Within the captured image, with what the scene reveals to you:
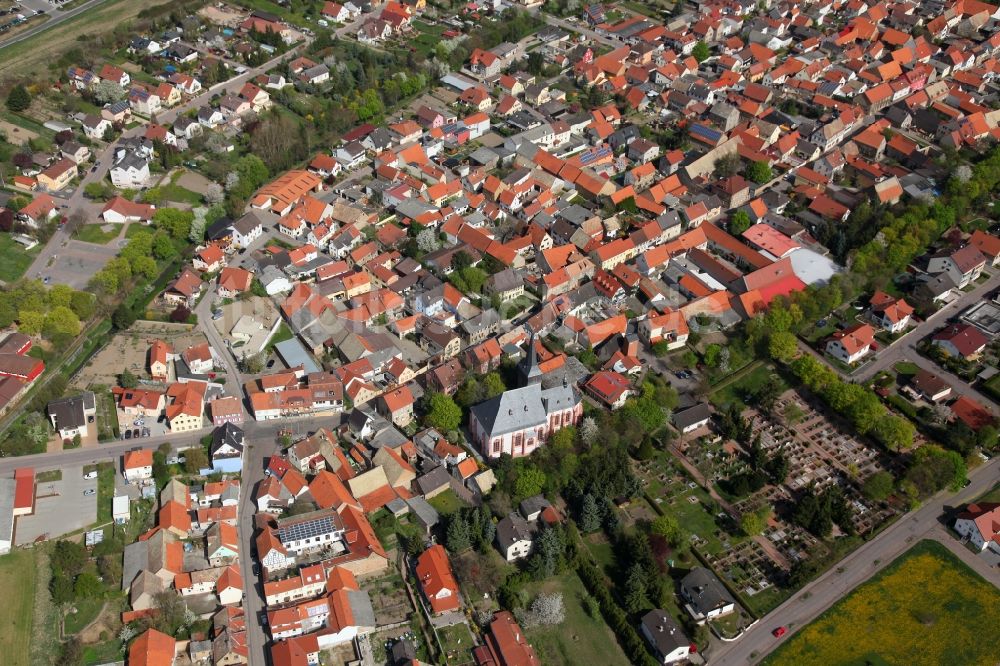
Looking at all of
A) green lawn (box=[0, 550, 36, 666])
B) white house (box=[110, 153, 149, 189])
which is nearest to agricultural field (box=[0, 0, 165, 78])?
white house (box=[110, 153, 149, 189])

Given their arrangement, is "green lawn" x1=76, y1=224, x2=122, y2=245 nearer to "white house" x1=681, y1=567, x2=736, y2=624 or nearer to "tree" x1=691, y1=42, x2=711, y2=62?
"white house" x1=681, y1=567, x2=736, y2=624

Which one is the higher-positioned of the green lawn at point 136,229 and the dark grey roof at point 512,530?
the green lawn at point 136,229

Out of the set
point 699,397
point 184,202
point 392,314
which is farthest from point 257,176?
point 699,397

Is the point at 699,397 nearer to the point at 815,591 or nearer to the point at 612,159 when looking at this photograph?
the point at 815,591

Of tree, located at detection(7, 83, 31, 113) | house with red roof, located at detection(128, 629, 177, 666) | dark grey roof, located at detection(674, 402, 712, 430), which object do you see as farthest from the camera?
tree, located at detection(7, 83, 31, 113)

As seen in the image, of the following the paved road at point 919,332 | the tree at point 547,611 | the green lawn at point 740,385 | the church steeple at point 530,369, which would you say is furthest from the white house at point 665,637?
the paved road at point 919,332

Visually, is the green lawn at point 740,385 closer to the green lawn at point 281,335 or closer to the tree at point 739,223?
the tree at point 739,223
